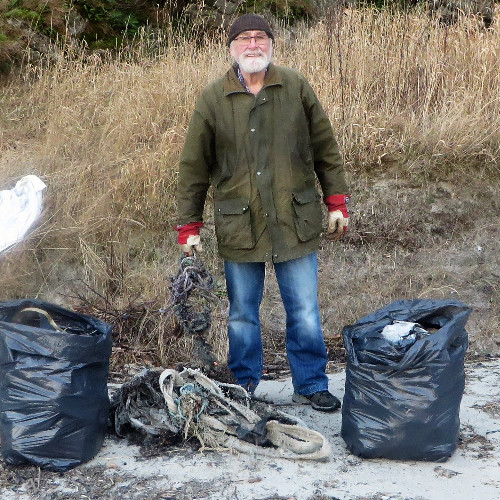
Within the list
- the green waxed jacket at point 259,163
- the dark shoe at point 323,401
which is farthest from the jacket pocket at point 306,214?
the dark shoe at point 323,401

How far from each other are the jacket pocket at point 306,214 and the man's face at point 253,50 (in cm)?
68

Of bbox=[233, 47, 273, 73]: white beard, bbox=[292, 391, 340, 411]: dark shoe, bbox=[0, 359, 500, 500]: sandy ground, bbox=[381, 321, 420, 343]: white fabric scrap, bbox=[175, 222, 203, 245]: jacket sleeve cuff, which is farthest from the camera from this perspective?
bbox=[292, 391, 340, 411]: dark shoe

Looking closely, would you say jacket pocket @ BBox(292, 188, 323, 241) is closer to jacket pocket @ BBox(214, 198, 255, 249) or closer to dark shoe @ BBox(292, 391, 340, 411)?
jacket pocket @ BBox(214, 198, 255, 249)

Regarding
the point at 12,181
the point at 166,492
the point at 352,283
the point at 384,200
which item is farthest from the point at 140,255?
the point at 166,492

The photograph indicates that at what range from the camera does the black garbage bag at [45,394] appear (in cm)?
333

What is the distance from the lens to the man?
3.83 metres

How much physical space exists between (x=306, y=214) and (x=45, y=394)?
1612 mm

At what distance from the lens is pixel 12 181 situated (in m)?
6.06

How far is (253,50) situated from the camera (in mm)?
3760

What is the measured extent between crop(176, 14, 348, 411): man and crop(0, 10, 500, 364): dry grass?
3.37 feet

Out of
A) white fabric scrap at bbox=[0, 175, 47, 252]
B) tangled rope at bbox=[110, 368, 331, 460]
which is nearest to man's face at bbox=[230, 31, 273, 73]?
tangled rope at bbox=[110, 368, 331, 460]

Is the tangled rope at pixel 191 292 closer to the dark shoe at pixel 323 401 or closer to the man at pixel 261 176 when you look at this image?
the man at pixel 261 176

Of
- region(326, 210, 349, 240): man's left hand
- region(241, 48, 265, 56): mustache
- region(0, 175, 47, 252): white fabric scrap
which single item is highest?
region(241, 48, 265, 56): mustache

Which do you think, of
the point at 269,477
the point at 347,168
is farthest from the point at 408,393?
the point at 347,168
